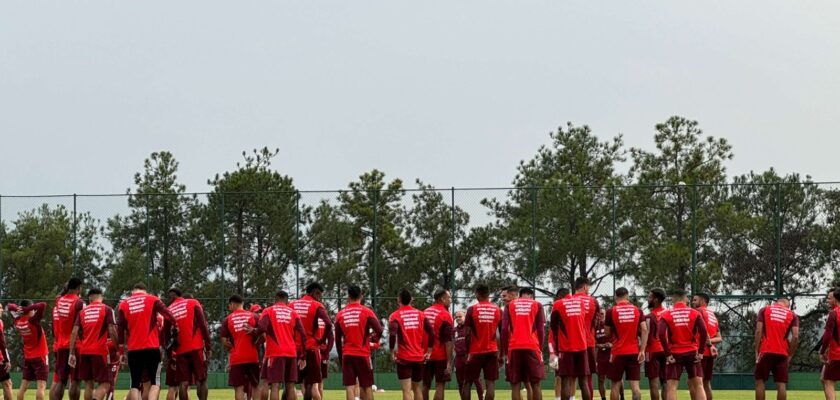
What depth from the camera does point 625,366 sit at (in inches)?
950

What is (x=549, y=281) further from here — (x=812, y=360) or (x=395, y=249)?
(x=812, y=360)

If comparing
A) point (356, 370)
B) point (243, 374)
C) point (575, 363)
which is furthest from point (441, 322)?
point (243, 374)

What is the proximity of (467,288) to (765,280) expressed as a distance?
7918mm

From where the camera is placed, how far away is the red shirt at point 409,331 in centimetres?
2291

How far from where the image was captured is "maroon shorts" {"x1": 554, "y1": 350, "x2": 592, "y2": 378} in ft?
75.0

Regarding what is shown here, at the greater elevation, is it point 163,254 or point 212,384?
point 163,254

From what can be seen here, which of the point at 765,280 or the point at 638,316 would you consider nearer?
the point at 638,316

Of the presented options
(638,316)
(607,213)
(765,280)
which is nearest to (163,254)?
(607,213)

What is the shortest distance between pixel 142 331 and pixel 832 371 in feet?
34.3

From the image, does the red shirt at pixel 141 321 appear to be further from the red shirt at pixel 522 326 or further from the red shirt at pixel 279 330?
the red shirt at pixel 522 326

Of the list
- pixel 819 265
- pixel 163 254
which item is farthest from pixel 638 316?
pixel 163 254

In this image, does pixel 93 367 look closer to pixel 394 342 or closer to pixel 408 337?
pixel 394 342

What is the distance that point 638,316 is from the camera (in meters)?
24.0

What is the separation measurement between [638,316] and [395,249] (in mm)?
17019
